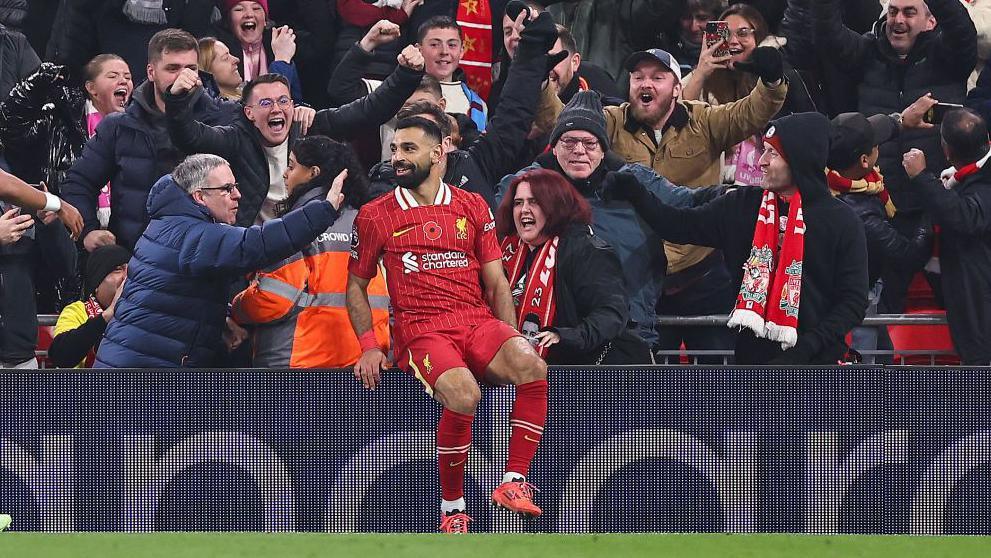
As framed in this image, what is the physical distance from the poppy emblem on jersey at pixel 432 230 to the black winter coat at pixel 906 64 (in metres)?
3.84

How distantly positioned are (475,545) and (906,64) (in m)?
5.09

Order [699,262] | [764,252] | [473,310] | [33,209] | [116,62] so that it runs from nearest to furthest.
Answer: [473,310] < [764,252] < [33,209] < [699,262] < [116,62]

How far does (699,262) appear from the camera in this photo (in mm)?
8438

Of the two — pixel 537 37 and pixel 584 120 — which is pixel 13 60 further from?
pixel 584 120

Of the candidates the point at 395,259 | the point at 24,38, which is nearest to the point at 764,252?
the point at 395,259

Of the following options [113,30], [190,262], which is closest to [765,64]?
[190,262]

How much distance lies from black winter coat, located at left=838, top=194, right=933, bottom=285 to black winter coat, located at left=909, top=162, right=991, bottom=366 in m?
0.11

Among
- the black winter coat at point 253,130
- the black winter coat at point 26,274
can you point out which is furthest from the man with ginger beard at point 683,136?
the black winter coat at point 26,274

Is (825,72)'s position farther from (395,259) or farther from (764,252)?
(395,259)

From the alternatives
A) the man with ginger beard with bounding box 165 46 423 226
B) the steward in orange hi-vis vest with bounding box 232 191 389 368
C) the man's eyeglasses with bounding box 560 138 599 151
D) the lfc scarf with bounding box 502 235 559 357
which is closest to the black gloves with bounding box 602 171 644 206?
the man's eyeglasses with bounding box 560 138 599 151

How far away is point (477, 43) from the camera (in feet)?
33.5

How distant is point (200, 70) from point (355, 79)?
3.10ft

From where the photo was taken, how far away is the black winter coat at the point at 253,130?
26.8 feet

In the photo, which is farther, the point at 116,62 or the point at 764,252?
the point at 116,62
